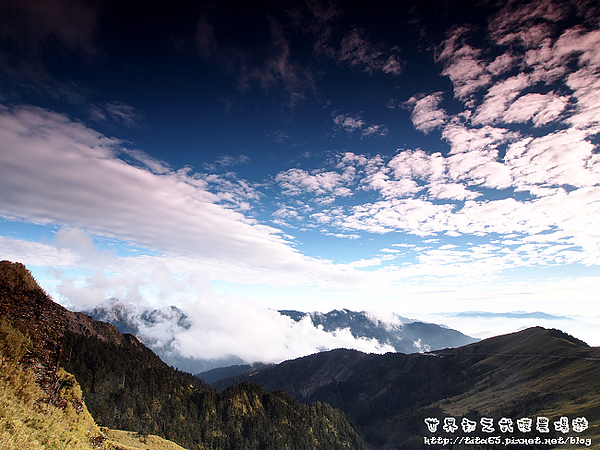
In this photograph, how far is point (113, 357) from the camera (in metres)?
183

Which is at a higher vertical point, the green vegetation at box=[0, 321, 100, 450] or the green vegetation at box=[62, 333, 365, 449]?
the green vegetation at box=[0, 321, 100, 450]

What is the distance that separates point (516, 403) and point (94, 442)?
248 meters

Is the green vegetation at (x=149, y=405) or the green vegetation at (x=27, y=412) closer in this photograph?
the green vegetation at (x=27, y=412)

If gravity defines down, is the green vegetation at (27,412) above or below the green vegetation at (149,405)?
above

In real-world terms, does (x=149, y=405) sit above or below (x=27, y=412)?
below

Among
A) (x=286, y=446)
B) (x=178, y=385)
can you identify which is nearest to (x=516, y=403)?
(x=286, y=446)

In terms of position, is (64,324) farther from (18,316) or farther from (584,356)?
(584,356)

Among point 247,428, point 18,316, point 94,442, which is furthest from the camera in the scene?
point 247,428

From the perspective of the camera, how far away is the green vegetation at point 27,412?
70.1 feet

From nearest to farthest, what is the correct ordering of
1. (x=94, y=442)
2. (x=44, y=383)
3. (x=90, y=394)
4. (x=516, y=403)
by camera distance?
(x=44, y=383) < (x=94, y=442) < (x=90, y=394) < (x=516, y=403)

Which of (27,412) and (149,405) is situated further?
(149,405)

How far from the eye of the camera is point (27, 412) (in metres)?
24.6

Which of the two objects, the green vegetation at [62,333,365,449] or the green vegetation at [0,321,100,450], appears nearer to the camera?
the green vegetation at [0,321,100,450]

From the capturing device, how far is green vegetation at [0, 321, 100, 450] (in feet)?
70.1
